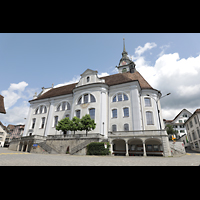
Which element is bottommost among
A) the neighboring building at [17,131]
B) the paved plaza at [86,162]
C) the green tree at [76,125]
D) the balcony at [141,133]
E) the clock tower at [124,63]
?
the paved plaza at [86,162]

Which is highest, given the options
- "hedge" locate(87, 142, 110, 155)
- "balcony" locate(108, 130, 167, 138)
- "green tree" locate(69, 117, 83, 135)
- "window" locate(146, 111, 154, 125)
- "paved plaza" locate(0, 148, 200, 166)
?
"window" locate(146, 111, 154, 125)

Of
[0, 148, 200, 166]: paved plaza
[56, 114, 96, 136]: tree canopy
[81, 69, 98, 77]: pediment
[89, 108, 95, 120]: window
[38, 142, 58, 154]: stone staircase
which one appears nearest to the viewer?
[0, 148, 200, 166]: paved plaza

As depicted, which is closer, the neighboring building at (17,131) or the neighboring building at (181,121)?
the neighboring building at (181,121)

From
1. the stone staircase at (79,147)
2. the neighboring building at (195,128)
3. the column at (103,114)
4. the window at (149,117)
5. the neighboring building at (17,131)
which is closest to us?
the stone staircase at (79,147)

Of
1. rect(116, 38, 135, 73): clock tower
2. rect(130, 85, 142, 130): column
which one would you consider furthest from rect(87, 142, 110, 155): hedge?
rect(116, 38, 135, 73): clock tower

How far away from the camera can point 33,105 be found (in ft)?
126

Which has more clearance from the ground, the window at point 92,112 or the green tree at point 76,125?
the window at point 92,112

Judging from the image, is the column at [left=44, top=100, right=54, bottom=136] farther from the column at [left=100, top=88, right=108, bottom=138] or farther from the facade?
the column at [left=100, top=88, right=108, bottom=138]

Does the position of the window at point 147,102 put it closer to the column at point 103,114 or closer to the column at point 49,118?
the column at point 103,114

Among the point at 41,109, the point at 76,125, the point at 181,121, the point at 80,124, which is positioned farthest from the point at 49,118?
the point at 181,121

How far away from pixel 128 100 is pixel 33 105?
28.9 m

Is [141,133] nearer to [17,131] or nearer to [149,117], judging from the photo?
[149,117]

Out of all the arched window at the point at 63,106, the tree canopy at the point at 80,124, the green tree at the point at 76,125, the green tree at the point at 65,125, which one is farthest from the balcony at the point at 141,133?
the arched window at the point at 63,106
